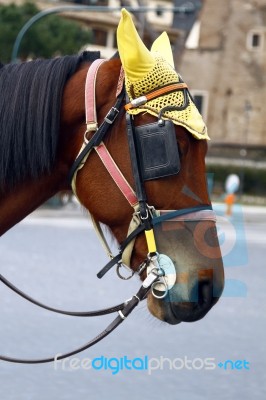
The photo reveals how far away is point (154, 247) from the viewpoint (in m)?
3.46

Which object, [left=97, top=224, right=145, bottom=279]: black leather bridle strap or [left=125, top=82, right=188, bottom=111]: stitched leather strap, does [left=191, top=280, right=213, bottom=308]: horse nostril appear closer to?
[left=97, top=224, right=145, bottom=279]: black leather bridle strap

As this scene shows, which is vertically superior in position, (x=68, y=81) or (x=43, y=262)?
(x=68, y=81)

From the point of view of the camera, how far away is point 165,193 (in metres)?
3.48

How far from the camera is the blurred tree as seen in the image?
47.0m

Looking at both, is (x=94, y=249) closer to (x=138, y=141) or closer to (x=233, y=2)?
(x=138, y=141)

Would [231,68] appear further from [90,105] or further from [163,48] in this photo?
[90,105]

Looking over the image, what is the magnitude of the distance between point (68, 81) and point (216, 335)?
6.87 m

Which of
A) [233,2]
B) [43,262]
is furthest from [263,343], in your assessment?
[233,2]

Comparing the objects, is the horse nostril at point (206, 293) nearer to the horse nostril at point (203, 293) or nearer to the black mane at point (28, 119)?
the horse nostril at point (203, 293)

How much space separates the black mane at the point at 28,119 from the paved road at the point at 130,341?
2.19 feet

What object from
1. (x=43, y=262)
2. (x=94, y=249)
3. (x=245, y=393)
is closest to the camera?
(x=245, y=393)

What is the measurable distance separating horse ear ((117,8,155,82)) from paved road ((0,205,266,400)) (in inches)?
30.1

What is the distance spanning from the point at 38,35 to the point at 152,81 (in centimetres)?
4501

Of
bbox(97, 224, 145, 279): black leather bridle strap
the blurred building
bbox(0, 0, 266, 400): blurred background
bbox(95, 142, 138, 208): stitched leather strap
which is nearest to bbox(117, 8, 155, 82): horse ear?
bbox(95, 142, 138, 208): stitched leather strap
